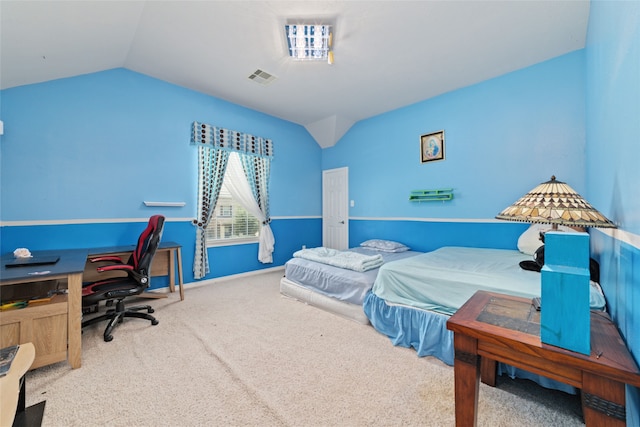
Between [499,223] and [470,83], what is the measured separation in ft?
6.39

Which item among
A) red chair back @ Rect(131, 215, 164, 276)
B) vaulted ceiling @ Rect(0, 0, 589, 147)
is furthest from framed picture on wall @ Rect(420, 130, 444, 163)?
red chair back @ Rect(131, 215, 164, 276)

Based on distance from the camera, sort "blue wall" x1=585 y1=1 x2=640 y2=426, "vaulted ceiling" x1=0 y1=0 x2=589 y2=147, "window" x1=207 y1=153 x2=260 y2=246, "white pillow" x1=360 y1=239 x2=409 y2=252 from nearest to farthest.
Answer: "blue wall" x1=585 y1=1 x2=640 y2=426 → "vaulted ceiling" x1=0 y1=0 x2=589 y2=147 → "white pillow" x1=360 y1=239 x2=409 y2=252 → "window" x1=207 y1=153 x2=260 y2=246

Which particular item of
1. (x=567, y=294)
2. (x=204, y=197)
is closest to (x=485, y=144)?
(x=567, y=294)

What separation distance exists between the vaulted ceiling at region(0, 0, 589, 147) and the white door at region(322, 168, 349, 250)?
1923 mm

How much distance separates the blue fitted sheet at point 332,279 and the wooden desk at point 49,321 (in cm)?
200

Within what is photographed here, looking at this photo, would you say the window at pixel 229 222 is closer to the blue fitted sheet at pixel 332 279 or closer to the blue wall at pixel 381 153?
the blue wall at pixel 381 153

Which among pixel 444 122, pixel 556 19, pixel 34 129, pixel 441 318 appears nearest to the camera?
pixel 441 318

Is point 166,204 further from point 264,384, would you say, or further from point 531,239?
point 531,239

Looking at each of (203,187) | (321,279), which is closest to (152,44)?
(203,187)

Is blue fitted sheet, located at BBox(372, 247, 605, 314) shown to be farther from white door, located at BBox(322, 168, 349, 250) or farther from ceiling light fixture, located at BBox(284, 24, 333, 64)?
white door, located at BBox(322, 168, 349, 250)

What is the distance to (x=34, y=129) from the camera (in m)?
2.61

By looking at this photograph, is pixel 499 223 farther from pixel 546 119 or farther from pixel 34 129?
pixel 34 129

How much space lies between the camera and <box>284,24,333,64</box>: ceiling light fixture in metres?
2.32

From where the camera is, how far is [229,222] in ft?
13.7
